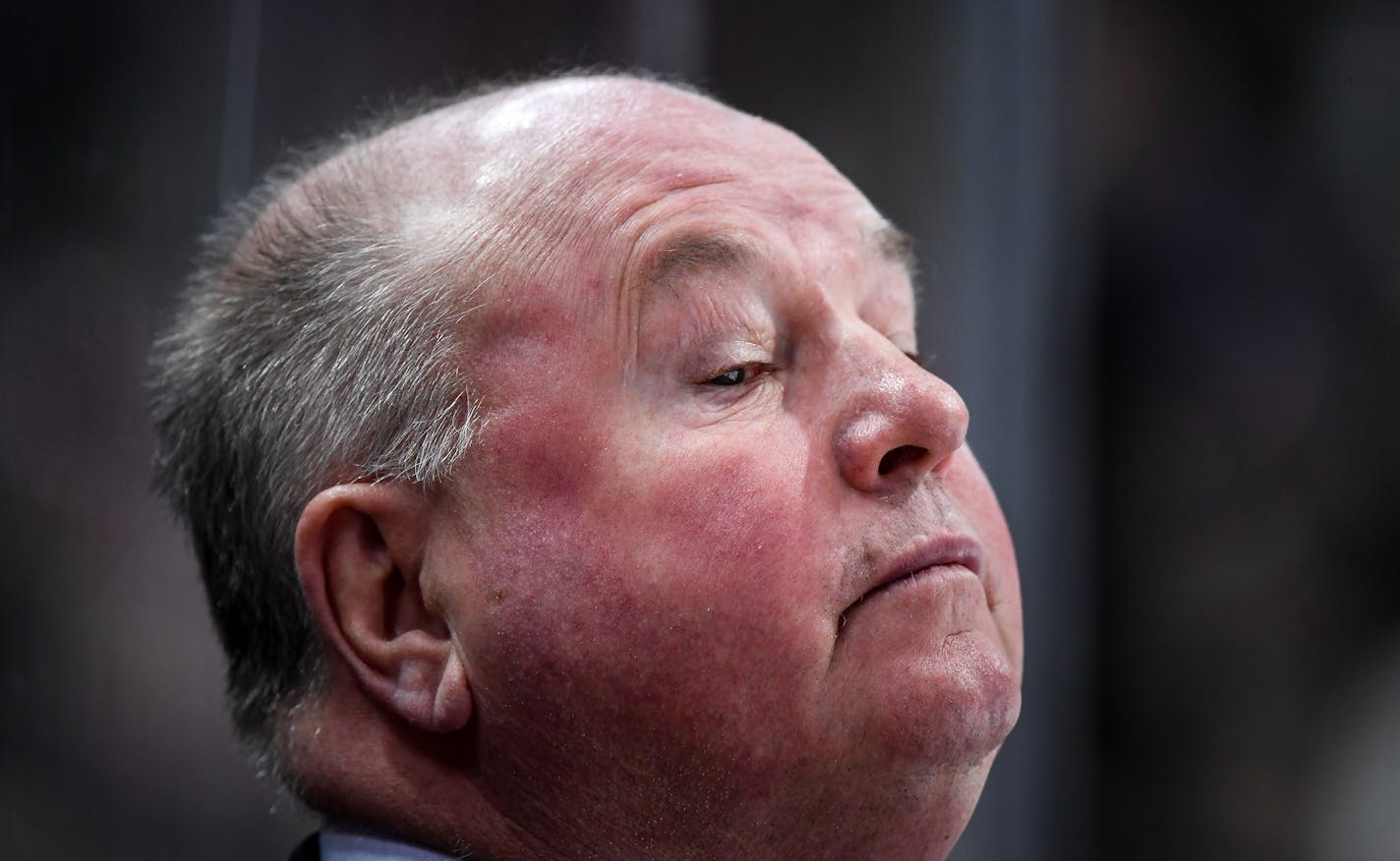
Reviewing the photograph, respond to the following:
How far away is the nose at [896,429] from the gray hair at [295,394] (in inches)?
13.6

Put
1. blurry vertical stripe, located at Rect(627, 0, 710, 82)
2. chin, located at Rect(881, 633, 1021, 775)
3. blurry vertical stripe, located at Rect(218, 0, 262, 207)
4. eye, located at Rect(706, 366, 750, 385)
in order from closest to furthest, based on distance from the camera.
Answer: chin, located at Rect(881, 633, 1021, 775) → eye, located at Rect(706, 366, 750, 385) → blurry vertical stripe, located at Rect(218, 0, 262, 207) → blurry vertical stripe, located at Rect(627, 0, 710, 82)

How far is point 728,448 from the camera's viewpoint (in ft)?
3.75

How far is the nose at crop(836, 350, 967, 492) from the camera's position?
3.74 ft

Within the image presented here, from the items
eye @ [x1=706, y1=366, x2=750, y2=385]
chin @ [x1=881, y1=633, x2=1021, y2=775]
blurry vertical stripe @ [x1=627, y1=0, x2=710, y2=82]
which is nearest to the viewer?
chin @ [x1=881, y1=633, x2=1021, y2=775]

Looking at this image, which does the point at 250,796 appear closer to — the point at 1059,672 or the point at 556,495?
the point at 556,495

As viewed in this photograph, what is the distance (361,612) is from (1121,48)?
78.2 inches

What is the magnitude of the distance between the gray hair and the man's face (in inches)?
2.3

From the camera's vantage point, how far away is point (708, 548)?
3.65ft

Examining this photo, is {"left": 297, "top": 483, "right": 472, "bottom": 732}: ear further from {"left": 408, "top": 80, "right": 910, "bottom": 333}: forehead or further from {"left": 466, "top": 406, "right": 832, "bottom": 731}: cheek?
{"left": 408, "top": 80, "right": 910, "bottom": 333}: forehead

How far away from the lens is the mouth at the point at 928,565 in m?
1.12

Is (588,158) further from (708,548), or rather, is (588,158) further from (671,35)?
(671,35)

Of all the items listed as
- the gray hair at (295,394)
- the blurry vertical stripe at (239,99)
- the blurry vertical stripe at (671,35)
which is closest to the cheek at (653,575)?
the gray hair at (295,394)

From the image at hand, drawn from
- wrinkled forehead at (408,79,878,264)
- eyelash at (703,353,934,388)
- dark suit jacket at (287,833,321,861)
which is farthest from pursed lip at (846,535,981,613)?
dark suit jacket at (287,833,321,861)

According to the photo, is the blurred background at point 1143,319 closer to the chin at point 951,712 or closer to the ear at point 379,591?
the ear at point 379,591
